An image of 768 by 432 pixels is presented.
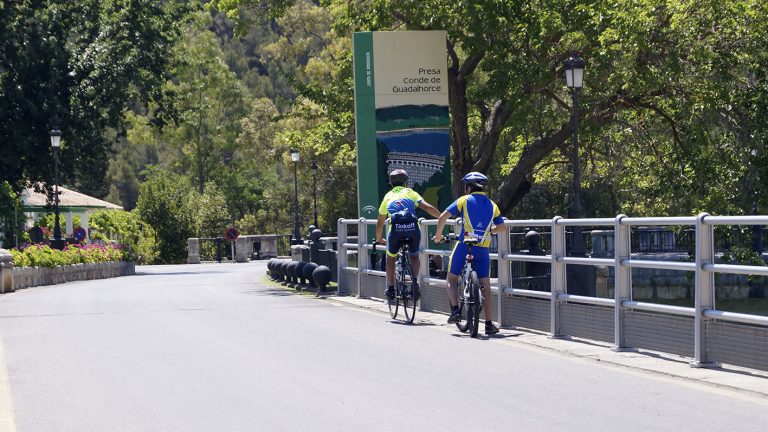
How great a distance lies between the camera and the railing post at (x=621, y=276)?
1168 cm

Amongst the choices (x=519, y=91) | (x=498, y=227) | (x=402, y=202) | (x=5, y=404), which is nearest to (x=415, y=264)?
(x=402, y=202)

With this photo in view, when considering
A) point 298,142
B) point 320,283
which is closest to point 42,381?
point 320,283

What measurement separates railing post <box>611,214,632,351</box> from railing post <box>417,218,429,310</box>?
5170 millimetres

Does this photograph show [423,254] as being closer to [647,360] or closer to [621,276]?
[621,276]

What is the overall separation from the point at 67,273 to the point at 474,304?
23.3 meters

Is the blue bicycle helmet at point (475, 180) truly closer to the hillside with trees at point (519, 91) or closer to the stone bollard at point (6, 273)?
the hillside with trees at point (519, 91)

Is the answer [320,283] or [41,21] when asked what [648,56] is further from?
[41,21]

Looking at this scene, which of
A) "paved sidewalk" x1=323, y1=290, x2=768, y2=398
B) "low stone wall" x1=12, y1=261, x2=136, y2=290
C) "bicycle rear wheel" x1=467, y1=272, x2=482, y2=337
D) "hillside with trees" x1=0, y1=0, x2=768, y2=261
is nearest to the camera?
"paved sidewalk" x1=323, y1=290, x2=768, y2=398

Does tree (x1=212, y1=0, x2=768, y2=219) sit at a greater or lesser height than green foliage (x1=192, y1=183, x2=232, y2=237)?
greater

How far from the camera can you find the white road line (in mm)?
8047

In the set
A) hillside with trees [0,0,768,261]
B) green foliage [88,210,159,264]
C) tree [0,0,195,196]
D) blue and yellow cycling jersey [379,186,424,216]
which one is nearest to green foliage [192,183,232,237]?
hillside with trees [0,0,768,261]

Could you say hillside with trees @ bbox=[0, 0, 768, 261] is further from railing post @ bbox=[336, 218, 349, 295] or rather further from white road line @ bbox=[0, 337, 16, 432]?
white road line @ bbox=[0, 337, 16, 432]

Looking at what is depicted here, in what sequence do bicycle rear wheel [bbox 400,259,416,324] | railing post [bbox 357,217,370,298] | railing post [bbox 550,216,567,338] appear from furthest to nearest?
1. railing post [bbox 357,217,370,298]
2. bicycle rear wheel [bbox 400,259,416,324]
3. railing post [bbox 550,216,567,338]

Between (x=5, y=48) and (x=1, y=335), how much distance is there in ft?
99.6
